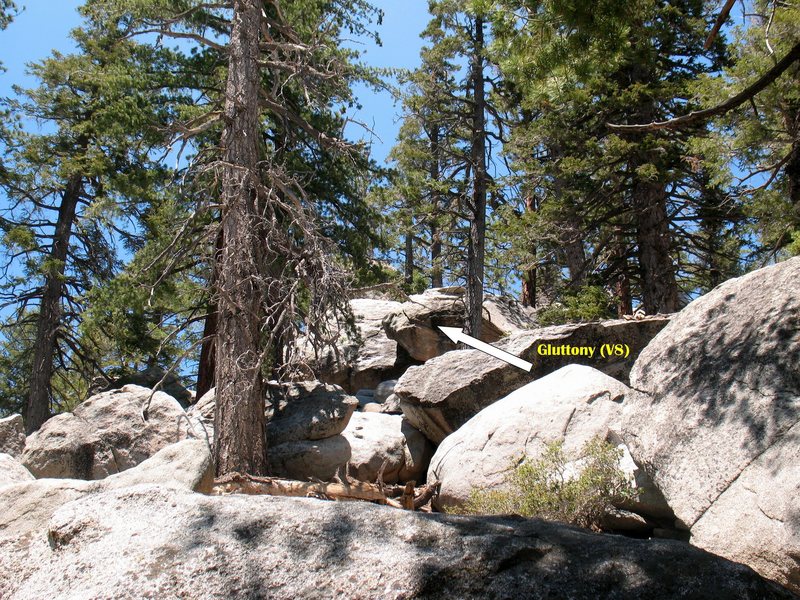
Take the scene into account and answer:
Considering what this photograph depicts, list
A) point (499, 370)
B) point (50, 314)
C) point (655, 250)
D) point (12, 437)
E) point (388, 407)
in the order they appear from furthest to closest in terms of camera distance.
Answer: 1. point (50, 314)
2. point (655, 250)
3. point (388, 407)
4. point (499, 370)
5. point (12, 437)

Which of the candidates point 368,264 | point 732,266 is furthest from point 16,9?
point 732,266

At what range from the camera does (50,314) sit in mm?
17703

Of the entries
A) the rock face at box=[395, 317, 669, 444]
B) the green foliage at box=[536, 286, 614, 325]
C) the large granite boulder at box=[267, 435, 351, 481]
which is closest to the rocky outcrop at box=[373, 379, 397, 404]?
the green foliage at box=[536, 286, 614, 325]

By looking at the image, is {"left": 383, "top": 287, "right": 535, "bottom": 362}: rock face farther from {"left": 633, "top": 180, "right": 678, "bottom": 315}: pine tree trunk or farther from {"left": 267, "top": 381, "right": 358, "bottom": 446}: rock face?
{"left": 267, "top": 381, "right": 358, "bottom": 446}: rock face

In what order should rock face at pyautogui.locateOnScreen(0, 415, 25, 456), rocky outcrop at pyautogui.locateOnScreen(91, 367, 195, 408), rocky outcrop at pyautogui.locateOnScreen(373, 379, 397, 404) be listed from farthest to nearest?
rocky outcrop at pyautogui.locateOnScreen(91, 367, 195, 408)
rocky outcrop at pyautogui.locateOnScreen(373, 379, 397, 404)
rock face at pyautogui.locateOnScreen(0, 415, 25, 456)

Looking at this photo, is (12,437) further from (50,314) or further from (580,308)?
(580,308)

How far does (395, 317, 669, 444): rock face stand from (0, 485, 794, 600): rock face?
7.71 metres

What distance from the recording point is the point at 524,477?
24.1 ft

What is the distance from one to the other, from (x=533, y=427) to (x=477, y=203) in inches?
480

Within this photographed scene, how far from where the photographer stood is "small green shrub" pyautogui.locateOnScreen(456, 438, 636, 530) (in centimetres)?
700

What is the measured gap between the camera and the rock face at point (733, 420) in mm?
5379

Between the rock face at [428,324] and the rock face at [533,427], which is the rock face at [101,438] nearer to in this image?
the rock face at [533,427]

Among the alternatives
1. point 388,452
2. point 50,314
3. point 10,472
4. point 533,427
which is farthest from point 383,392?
point 10,472

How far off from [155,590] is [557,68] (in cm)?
631
